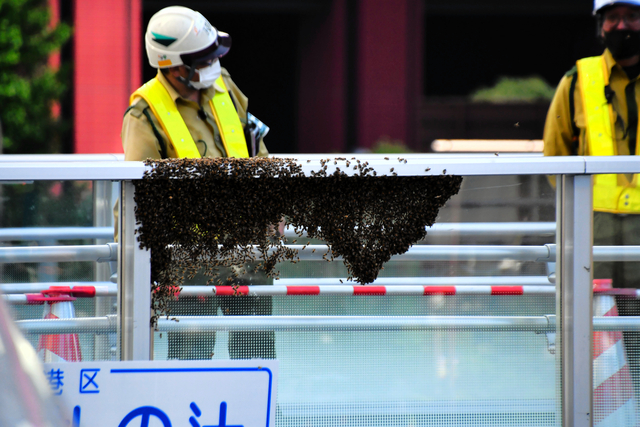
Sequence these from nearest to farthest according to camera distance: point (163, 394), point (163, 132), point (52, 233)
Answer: point (163, 394), point (52, 233), point (163, 132)

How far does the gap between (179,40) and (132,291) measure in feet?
4.41

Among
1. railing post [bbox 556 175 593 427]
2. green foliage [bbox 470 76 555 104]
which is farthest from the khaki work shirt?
green foliage [bbox 470 76 555 104]

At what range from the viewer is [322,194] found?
2109mm

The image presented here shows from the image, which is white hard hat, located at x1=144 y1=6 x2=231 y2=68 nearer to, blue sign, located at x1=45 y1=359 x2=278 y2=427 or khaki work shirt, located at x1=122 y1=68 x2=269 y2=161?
khaki work shirt, located at x1=122 y1=68 x2=269 y2=161

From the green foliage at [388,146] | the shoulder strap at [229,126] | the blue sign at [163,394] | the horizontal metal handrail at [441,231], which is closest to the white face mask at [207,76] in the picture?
the shoulder strap at [229,126]

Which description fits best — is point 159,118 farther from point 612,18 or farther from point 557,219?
point 612,18

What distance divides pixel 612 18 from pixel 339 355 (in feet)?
7.54

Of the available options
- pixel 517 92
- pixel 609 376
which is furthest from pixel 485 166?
pixel 517 92

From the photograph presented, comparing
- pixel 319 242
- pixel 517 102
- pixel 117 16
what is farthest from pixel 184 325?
pixel 517 102

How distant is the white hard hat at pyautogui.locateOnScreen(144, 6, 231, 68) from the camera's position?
2990mm

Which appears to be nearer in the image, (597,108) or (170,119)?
(170,119)

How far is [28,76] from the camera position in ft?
36.3

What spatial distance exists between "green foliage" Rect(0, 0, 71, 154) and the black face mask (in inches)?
350

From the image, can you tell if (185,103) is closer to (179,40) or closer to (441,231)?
(179,40)
